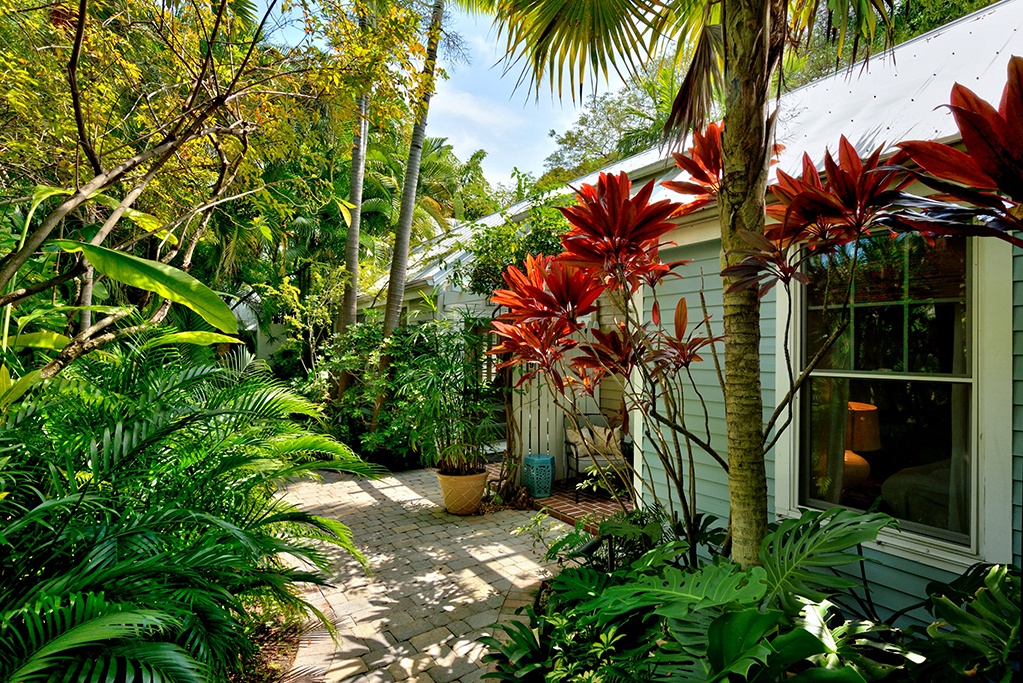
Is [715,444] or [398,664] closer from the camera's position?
[398,664]

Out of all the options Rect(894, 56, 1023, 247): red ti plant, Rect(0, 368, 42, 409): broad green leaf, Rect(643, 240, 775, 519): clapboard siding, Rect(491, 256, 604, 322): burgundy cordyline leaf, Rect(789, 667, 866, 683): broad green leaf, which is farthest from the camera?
Rect(643, 240, 775, 519): clapboard siding

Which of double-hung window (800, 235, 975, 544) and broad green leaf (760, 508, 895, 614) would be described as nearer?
broad green leaf (760, 508, 895, 614)

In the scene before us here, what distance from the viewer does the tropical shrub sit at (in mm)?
1615

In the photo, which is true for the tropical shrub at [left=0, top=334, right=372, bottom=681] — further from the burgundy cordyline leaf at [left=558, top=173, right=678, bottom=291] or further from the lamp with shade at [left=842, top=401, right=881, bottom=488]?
the lamp with shade at [left=842, top=401, right=881, bottom=488]

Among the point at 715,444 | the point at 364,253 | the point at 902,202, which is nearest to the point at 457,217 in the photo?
the point at 364,253

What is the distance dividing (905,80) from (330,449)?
4.41 meters

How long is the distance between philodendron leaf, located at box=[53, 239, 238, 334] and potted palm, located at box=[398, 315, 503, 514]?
4258mm

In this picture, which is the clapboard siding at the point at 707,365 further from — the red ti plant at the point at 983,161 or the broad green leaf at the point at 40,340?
the broad green leaf at the point at 40,340

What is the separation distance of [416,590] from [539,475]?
2.64m

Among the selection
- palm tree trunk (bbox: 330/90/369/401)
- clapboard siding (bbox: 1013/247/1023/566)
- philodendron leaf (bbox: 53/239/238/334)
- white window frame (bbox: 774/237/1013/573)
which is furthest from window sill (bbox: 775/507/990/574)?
palm tree trunk (bbox: 330/90/369/401)

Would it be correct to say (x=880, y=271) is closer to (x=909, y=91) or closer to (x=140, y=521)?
(x=909, y=91)

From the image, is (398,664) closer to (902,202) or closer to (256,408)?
(256,408)

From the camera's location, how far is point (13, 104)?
10.8ft

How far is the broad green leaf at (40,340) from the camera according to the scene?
2.86m
